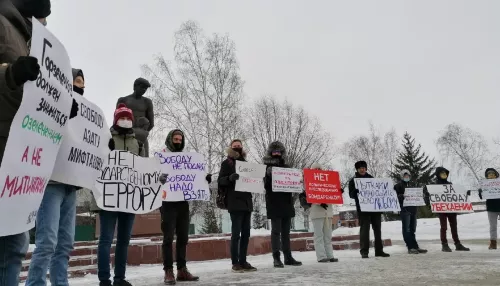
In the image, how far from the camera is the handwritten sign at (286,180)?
759 centimetres

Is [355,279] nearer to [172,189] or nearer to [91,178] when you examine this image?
[172,189]

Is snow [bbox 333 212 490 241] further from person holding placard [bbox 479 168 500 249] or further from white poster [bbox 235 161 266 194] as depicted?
white poster [bbox 235 161 266 194]

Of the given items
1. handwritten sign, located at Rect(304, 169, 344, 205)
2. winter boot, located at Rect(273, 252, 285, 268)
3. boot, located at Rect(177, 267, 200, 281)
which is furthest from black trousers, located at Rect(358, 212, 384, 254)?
boot, located at Rect(177, 267, 200, 281)

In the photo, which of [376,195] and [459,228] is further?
[459,228]

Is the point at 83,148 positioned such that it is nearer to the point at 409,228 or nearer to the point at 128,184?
the point at 128,184

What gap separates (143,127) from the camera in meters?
6.76

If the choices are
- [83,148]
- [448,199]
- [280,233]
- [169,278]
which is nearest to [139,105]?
[169,278]

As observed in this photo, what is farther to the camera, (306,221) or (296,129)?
(306,221)

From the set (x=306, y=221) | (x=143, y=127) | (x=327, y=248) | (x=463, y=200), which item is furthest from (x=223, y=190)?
(x=306, y=221)

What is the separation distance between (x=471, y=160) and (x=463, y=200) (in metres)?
44.9

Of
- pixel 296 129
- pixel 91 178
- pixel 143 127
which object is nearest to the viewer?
pixel 91 178

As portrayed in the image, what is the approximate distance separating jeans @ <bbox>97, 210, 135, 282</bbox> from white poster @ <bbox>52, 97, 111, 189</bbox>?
4.33 feet

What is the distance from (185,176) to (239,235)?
4.21 feet

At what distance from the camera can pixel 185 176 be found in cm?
629
